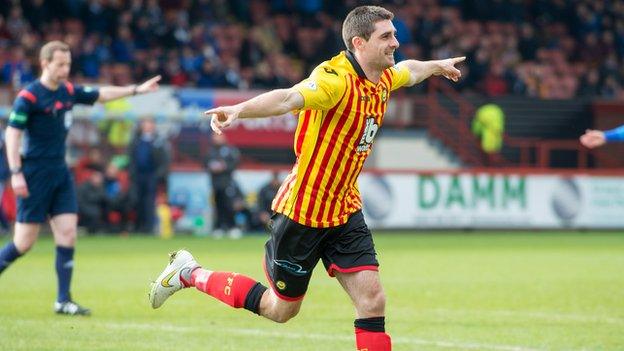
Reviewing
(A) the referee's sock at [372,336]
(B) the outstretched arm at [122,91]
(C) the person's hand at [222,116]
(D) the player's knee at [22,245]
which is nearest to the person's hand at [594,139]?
(A) the referee's sock at [372,336]

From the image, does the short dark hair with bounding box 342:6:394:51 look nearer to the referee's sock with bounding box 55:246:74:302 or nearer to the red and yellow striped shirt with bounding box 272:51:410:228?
the red and yellow striped shirt with bounding box 272:51:410:228

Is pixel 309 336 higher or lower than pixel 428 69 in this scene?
lower

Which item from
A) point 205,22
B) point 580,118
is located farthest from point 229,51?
point 580,118

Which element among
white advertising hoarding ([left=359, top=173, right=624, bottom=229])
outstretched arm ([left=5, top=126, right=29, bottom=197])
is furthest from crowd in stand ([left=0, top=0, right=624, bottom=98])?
outstretched arm ([left=5, top=126, right=29, bottom=197])

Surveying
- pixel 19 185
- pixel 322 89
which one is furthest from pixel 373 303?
pixel 19 185

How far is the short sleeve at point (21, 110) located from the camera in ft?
35.9

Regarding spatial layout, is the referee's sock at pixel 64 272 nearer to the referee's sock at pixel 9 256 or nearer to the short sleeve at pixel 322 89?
the referee's sock at pixel 9 256

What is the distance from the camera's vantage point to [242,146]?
1162 inches

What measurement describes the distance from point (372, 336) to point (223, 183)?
55.9 ft

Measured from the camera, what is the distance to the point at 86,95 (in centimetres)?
1152

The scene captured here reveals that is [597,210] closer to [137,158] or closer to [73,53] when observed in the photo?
[137,158]

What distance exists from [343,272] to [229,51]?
77.0 ft

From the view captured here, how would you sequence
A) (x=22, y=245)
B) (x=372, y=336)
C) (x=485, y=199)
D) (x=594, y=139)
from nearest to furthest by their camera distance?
(x=372, y=336), (x=594, y=139), (x=22, y=245), (x=485, y=199)

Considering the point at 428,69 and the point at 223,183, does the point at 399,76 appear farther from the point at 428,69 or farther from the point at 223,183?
the point at 223,183
